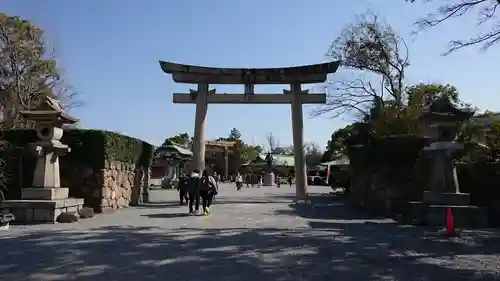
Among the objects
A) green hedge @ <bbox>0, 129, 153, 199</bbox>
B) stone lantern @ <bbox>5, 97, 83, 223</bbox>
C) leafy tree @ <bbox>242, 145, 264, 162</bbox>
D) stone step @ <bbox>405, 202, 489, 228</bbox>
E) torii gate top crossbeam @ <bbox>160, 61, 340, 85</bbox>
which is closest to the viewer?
stone step @ <bbox>405, 202, 489, 228</bbox>

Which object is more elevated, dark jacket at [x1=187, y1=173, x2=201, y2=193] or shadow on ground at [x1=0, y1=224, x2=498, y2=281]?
dark jacket at [x1=187, y1=173, x2=201, y2=193]

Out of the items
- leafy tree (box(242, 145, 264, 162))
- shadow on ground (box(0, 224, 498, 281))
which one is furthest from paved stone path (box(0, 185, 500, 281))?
leafy tree (box(242, 145, 264, 162))

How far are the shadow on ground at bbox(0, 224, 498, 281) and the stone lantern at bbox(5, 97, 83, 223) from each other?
2.46 metres

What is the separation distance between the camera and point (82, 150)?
16.8 metres

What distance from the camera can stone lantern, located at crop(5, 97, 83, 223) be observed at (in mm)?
13336

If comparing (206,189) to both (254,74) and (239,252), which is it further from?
(254,74)

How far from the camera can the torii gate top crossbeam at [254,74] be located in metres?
24.1

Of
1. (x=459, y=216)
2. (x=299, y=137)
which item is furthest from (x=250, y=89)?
(x=459, y=216)

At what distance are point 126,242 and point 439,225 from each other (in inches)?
314

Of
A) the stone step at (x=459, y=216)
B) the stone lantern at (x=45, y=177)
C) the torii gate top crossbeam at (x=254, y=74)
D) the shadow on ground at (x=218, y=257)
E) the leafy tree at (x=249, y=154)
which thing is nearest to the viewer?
the shadow on ground at (x=218, y=257)

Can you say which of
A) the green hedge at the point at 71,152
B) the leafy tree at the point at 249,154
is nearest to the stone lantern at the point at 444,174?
the green hedge at the point at 71,152

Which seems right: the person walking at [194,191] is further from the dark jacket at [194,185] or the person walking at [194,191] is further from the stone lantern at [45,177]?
the stone lantern at [45,177]

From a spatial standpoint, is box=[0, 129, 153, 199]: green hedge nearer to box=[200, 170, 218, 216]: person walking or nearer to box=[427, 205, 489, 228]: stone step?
box=[200, 170, 218, 216]: person walking

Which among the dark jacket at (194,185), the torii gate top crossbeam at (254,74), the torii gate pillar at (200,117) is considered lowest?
the dark jacket at (194,185)
